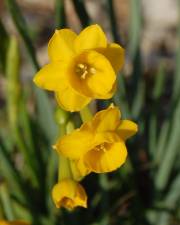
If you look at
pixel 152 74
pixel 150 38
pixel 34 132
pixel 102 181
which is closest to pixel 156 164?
pixel 102 181

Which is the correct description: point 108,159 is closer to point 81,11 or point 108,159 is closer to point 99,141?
point 99,141

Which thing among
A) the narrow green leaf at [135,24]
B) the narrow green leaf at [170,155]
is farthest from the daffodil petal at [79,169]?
the narrow green leaf at [135,24]

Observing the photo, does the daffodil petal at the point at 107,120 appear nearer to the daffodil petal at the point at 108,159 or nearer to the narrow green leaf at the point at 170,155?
the daffodil petal at the point at 108,159

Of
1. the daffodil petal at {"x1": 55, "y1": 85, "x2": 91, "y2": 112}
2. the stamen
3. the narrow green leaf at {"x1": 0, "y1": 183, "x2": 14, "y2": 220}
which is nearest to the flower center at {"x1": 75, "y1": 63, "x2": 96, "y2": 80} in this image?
the stamen

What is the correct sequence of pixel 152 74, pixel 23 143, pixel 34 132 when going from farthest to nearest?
pixel 152 74 < pixel 34 132 < pixel 23 143

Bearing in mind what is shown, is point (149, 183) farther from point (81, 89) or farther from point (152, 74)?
point (152, 74)

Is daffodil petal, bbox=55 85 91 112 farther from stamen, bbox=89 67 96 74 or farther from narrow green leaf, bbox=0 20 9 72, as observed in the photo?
narrow green leaf, bbox=0 20 9 72

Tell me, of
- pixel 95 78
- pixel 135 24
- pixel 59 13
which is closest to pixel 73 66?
pixel 95 78
